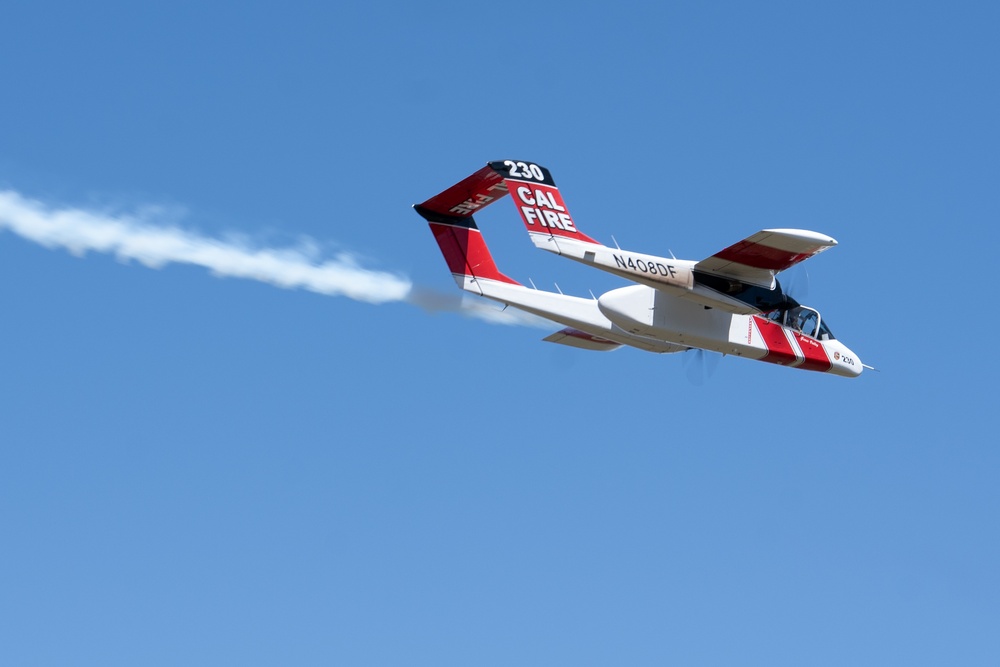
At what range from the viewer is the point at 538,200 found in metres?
39.2

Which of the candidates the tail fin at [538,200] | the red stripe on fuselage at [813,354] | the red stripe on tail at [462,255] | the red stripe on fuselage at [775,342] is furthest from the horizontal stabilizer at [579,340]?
the tail fin at [538,200]

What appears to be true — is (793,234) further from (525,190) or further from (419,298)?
(419,298)

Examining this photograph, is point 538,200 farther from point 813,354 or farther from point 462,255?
point 813,354

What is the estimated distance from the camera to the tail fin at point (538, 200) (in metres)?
38.9

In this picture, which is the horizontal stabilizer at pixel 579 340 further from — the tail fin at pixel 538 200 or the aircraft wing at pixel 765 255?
the tail fin at pixel 538 200

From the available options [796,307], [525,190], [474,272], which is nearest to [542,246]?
[525,190]

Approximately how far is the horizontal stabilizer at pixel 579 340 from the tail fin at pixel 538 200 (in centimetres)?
684

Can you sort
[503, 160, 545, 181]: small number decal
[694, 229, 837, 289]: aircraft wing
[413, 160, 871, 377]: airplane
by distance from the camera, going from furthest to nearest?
1. [503, 160, 545, 181]: small number decal
2. [413, 160, 871, 377]: airplane
3. [694, 229, 837, 289]: aircraft wing

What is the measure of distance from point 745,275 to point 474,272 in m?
7.62

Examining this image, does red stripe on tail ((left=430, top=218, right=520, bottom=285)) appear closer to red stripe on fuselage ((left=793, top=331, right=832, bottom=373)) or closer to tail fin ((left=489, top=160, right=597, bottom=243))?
tail fin ((left=489, top=160, right=597, bottom=243))

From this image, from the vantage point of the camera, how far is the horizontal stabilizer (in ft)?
150

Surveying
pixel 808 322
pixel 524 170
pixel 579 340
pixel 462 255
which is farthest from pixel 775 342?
pixel 462 255

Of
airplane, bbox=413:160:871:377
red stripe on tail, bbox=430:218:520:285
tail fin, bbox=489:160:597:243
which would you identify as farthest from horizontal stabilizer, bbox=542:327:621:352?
tail fin, bbox=489:160:597:243

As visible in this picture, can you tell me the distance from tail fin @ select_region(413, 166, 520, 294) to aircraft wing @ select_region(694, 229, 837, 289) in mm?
6267
